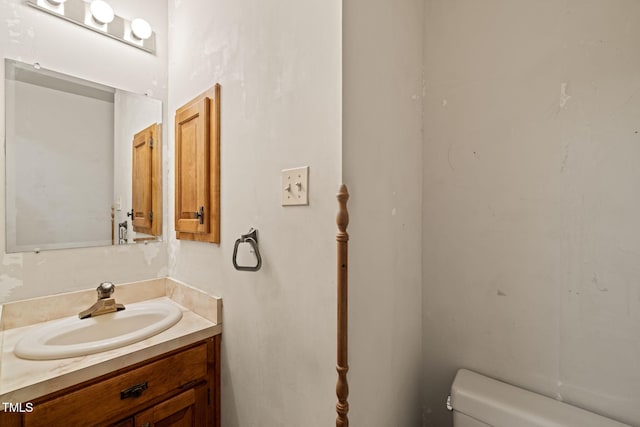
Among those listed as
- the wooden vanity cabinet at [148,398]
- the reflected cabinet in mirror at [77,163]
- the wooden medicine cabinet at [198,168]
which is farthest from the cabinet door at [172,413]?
the reflected cabinet in mirror at [77,163]

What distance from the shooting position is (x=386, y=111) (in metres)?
0.94

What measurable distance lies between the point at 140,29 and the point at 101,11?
6.6 inches

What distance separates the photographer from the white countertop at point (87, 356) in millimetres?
783

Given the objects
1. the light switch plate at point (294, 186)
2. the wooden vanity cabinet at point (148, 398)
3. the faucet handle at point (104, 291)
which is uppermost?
the light switch plate at point (294, 186)

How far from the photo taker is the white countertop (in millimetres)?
783

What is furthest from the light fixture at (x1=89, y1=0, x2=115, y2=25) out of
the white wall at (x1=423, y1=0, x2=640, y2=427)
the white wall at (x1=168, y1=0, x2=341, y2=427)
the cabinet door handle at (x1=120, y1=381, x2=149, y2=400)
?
the cabinet door handle at (x1=120, y1=381, x2=149, y2=400)

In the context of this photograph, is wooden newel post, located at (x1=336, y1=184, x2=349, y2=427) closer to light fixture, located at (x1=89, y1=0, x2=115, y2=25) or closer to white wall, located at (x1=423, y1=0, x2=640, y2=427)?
white wall, located at (x1=423, y1=0, x2=640, y2=427)

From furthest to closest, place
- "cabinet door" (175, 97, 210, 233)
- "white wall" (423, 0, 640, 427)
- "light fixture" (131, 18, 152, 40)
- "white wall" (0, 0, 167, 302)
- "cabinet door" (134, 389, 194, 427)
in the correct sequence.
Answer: "light fixture" (131, 18, 152, 40), "cabinet door" (175, 97, 210, 233), "white wall" (0, 0, 167, 302), "cabinet door" (134, 389, 194, 427), "white wall" (423, 0, 640, 427)

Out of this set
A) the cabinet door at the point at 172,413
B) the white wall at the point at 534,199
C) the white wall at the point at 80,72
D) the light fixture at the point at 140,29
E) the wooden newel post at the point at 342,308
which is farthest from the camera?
the light fixture at the point at 140,29

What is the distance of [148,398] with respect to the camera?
966mm

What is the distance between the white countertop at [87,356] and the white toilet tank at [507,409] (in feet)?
3.26

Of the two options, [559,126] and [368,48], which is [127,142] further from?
[559,126]

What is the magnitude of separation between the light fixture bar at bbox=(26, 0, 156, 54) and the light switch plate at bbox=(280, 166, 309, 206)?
132 cm

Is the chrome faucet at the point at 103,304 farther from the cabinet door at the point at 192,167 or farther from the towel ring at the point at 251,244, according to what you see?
the towel ring at the point at 251,244
